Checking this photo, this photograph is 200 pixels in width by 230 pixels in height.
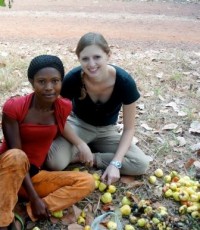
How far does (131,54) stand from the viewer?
6.93 meters

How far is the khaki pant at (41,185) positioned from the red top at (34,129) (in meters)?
0.18

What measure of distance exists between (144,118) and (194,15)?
698 cm

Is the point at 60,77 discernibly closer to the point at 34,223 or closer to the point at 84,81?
the point at 84,81

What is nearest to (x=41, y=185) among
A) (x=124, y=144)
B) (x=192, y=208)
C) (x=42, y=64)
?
(x=124, y=144)

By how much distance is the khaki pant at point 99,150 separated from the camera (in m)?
3.53

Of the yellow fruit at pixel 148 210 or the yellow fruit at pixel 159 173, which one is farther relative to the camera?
the yellow fruit at pixel 159 173

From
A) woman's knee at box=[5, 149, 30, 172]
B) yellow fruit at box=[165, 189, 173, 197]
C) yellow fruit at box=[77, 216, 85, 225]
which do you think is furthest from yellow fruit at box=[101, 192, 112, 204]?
woman's knee at box=[5, 149, 30, 172]

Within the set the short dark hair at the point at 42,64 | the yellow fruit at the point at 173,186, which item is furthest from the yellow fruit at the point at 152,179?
the short dark hair at the point at 42,64

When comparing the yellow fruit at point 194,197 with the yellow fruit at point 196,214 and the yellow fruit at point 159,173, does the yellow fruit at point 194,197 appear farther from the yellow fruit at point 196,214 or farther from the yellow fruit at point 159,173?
the yellow fruit at point 159,173

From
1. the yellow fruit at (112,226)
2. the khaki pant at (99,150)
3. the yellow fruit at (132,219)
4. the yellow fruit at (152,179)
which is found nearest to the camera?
the yellow fruit at (112,226)

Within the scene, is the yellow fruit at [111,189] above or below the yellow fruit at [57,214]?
above

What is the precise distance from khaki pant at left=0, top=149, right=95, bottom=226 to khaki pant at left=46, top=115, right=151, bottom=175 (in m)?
0.29

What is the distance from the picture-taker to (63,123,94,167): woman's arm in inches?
136

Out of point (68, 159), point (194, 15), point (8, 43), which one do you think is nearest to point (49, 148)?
point (68, 159)
